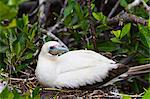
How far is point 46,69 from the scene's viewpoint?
2514 mm

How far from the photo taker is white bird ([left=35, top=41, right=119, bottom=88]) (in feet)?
8.02

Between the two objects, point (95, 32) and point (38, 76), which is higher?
point (95, 32)

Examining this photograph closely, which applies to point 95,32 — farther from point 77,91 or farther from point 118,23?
point 77,91

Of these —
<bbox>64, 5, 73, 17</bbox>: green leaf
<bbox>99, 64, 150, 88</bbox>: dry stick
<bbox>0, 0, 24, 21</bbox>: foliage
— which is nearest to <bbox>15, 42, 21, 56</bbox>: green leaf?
<bbox>64, 5, 73, 17</bbox>: green leaf

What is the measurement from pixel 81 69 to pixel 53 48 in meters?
0.20

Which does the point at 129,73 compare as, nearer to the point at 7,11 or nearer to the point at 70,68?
the point at 70,68

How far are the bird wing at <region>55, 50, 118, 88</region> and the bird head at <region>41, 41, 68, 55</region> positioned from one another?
0.18 feet

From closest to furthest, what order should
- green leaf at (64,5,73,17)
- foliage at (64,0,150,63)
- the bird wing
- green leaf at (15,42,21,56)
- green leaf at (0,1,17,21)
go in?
green leaf at (0,1,17,21) → the bird wing → green leaf at (15,42,21,56) → foliage at (64,0,150,63) → green leaf at (64,5,73,17)

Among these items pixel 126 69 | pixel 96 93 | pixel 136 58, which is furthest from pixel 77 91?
pixel 136 58

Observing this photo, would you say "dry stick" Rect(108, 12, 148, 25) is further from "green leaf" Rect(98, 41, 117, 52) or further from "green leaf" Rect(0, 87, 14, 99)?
"green leaf" Rect(0, 87, 14, 99)

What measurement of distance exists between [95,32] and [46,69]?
0.43 m

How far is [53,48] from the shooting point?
2500mm

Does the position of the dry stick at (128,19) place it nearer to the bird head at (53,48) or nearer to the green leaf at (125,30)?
the green leaf at (125,30)

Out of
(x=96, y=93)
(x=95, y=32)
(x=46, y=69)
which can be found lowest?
(x=96, y=93)
